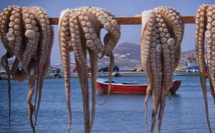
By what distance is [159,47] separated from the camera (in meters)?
3.84

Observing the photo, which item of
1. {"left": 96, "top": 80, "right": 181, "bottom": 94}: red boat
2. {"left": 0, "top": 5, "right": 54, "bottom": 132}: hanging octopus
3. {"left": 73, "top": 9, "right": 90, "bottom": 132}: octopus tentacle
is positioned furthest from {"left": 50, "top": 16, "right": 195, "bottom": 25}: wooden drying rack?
{"left": 96, "top": 80, "right": 181, "bottom": 94}: red boat

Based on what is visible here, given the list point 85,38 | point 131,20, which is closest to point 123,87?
point 131,20

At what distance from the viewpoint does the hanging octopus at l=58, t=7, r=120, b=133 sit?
376 centimetres

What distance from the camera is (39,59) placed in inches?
154

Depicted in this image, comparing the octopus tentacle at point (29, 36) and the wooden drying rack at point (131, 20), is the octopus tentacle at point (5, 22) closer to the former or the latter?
the octopus tentacle at point (29, 36)

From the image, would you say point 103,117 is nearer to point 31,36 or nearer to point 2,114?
point 2,114

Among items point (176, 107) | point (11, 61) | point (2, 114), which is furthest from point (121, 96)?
point (11, 61)

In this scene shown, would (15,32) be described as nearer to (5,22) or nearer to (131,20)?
(5,22)

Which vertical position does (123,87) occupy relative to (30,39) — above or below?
below

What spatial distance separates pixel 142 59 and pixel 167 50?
0.66ft

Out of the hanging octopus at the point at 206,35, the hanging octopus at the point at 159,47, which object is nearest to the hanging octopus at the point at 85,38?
the hanging octopus at the point at 159,47

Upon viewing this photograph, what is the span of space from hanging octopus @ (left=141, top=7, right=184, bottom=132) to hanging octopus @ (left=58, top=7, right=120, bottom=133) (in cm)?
24

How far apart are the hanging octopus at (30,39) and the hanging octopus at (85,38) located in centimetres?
14

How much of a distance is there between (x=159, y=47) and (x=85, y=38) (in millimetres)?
565
